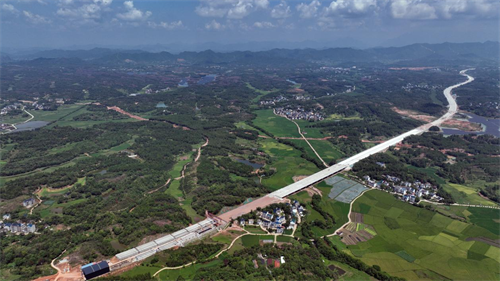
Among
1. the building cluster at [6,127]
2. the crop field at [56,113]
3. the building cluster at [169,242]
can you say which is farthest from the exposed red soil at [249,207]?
the crop field at [56,113]

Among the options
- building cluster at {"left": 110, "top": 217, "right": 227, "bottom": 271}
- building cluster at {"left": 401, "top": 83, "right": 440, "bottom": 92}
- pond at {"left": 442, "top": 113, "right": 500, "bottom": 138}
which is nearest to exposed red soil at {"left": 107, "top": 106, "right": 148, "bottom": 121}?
building cluster at {"left": 110, "top": 217, "right": 227, "bottom": 271}

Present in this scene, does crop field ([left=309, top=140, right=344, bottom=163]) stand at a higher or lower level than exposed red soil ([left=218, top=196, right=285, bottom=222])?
lower

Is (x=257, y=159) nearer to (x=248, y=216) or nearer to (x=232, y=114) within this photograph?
(x=248, y=216)

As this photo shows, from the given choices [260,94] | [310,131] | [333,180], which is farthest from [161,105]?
[333,180]

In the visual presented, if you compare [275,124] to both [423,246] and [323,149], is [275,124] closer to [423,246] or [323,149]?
[323,149]

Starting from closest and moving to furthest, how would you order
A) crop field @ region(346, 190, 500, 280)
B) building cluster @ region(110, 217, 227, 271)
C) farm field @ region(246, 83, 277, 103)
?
building cluster @ region(110, 217, 227, 271)
crop field @ region(346, 190, 500, 280)
farm field @ region(246, 83, 277, 103)

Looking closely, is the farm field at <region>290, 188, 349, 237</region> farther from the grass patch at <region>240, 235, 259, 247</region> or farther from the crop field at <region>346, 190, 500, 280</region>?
the grass patch at <region>240, 235, 259, 247</region>

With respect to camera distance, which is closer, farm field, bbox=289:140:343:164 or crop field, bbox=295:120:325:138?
farm field, bbox=289:140:343:164

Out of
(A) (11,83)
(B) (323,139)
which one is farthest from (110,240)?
(A) (11,83)

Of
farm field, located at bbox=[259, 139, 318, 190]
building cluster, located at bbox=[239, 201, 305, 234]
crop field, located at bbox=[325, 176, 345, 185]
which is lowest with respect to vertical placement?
crop field, located at bbox=[325, 176, 345, 185]
